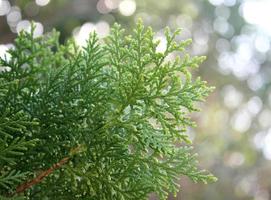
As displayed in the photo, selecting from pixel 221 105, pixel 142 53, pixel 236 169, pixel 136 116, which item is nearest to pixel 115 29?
pixel 142 53

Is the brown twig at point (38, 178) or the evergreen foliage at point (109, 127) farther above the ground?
the evergreen foliage at point (109, 127)

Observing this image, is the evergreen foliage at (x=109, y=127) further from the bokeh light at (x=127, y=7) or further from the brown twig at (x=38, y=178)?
the bokeh light at (x=127, y=7)

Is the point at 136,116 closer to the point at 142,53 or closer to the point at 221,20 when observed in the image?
the point at 142,53

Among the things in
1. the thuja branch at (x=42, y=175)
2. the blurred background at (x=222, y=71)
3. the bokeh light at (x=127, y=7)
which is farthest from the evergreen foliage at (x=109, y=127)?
the bokeh light at (x=127, y=7)

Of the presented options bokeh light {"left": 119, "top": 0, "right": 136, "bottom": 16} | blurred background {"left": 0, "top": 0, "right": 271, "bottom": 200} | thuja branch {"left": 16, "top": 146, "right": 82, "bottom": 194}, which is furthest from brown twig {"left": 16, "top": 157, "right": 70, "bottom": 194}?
bokeh light {"left": 119, "top": 0, "right": 136, "bottom": 16}

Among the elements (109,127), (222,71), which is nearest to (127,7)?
(222,71)

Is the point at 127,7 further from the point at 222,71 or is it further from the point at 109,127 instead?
the point at 109,127
